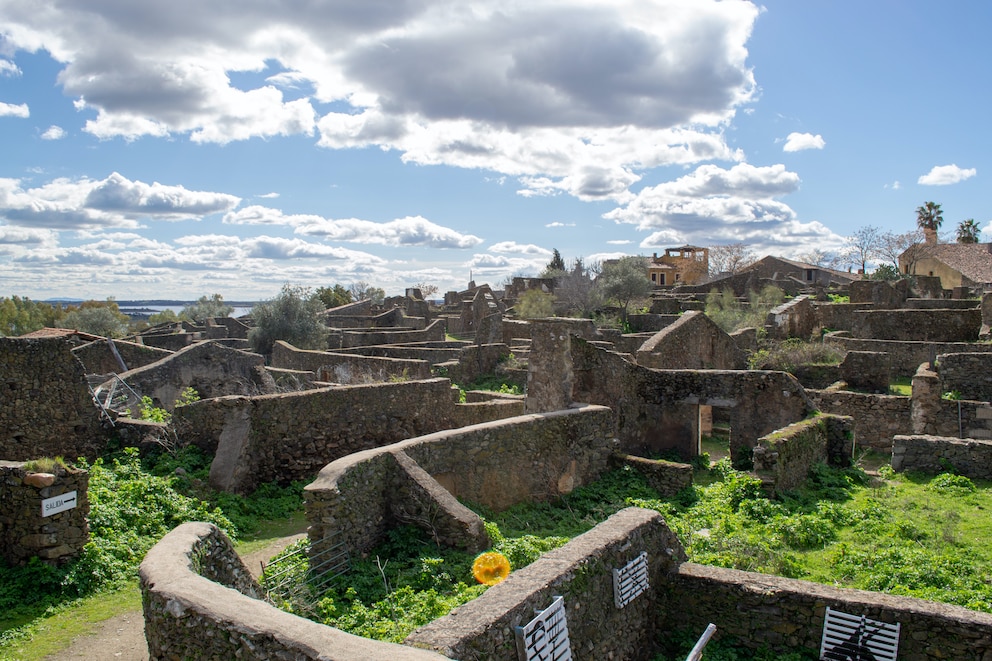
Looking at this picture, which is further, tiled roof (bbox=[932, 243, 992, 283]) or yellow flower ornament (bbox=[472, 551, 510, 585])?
tiled roof (bbox=[932, 243, 992, 283])

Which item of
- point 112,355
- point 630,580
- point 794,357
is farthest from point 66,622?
point 794,357

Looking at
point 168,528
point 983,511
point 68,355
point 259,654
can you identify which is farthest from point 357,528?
point 983,511

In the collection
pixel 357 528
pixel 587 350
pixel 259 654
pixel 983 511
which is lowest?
pixel 983 511

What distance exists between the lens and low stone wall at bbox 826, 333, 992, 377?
20500 millimetres

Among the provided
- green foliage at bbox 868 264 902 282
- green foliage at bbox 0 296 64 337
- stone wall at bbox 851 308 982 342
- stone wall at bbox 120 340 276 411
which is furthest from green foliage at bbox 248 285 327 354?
green foliage at bbox 0 296 64 337

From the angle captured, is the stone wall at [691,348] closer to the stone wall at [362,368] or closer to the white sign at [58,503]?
the stone wall at [362,368]

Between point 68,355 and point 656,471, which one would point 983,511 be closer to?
point 656,471

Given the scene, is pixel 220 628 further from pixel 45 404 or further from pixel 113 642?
pixel 45 404

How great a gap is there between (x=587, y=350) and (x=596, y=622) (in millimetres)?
7632

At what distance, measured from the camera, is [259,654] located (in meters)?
3.79

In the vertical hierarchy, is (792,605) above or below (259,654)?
below

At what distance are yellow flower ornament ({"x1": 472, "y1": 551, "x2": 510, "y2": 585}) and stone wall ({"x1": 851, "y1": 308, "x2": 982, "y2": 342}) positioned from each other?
2268 cm

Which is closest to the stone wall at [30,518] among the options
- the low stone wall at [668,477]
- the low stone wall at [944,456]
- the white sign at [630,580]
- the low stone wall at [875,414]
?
the white sign at [630,580]

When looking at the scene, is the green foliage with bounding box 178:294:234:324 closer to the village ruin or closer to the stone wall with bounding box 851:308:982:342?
the village ruin
